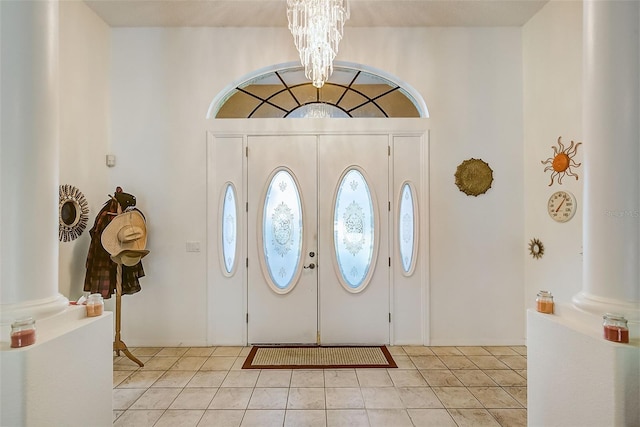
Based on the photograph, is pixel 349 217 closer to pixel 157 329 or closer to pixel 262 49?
pixel 262 49

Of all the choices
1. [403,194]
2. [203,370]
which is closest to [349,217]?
[403,194]

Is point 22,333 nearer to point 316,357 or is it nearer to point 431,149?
point 316,357

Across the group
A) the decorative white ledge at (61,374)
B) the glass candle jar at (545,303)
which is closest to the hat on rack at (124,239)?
the decorative white ledge at (61,374)

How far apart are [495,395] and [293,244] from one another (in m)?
2.27

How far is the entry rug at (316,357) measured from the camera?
3.09 meters

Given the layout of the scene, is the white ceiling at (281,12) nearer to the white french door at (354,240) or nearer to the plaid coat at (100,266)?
the white french door at (354,240)

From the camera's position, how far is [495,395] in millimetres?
2576

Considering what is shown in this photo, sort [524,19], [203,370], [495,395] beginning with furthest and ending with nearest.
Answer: [524,19], [203,370], [495,395]

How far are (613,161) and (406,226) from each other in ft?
6.92

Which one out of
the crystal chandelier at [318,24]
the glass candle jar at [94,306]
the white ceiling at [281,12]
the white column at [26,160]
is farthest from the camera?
the white ceiling at [281,12]

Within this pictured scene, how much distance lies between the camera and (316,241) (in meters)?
3.59

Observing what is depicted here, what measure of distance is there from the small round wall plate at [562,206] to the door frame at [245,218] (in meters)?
1.18

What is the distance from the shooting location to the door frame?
3564 millimetres

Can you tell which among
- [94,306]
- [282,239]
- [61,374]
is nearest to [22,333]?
[61,374]
